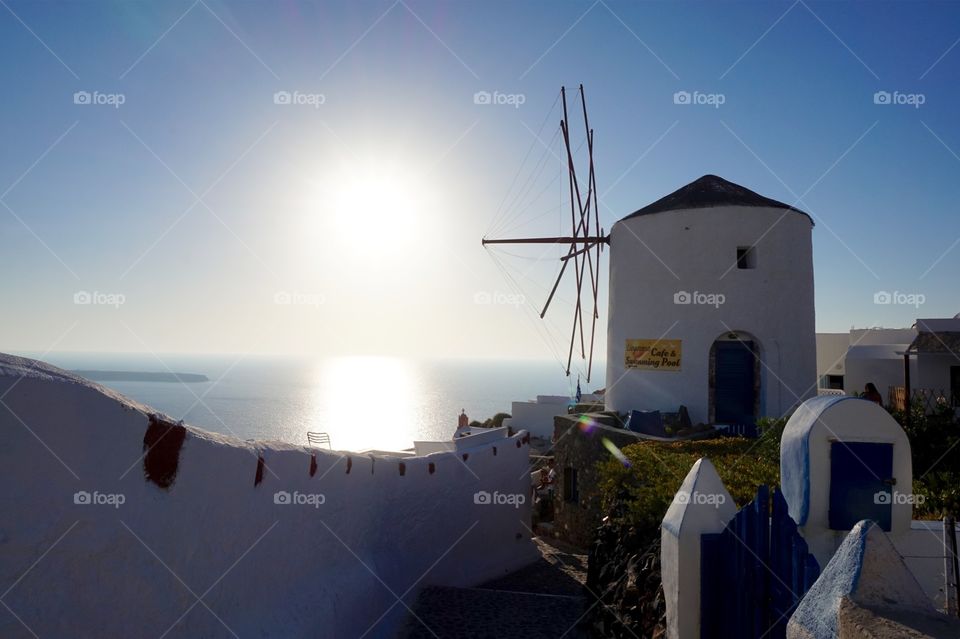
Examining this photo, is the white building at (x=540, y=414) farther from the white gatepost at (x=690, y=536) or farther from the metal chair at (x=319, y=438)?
the white gatepost at (x=690, y=536)

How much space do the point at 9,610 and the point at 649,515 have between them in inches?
264

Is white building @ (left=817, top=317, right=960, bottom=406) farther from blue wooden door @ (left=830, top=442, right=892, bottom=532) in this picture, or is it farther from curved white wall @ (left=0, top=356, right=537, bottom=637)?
curved white wall @ (left=0, top=356, right=537, bottom=637)

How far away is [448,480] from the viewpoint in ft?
38.6

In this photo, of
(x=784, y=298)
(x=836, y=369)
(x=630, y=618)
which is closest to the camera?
(x=630, y=618)

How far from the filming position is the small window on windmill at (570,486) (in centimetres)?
1689

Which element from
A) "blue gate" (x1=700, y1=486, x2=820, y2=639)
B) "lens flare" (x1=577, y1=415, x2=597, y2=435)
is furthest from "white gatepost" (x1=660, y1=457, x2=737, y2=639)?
"lens flare" (x1=577, y1=415, x2=597, y2=435)

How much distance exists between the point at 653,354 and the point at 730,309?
2.22 m

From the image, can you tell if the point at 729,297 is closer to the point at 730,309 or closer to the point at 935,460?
the point at 730,309

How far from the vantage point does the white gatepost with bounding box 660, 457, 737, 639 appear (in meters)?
5.71

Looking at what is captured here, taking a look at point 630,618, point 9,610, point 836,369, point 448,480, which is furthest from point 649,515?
point 836,369

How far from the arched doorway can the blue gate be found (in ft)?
37.0

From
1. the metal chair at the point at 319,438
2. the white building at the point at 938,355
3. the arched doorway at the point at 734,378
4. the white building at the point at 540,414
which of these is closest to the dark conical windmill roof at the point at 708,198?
the arched doorway at the point at 734,378

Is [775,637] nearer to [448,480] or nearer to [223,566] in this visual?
[223,566]

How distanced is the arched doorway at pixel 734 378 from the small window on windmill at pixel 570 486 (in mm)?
3794
